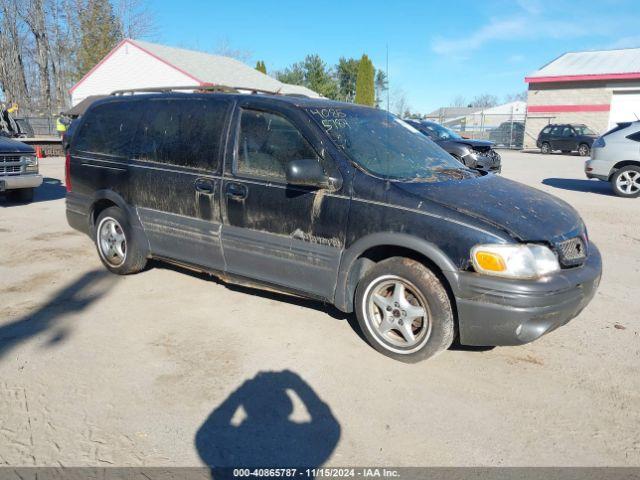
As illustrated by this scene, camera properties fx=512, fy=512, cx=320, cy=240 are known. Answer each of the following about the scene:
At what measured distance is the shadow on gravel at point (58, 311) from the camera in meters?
3.87

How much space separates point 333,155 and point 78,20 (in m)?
50.0

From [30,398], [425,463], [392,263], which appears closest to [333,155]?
[392,263]

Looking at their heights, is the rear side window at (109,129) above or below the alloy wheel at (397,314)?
above

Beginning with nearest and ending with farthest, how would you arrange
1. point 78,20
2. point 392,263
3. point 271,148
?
point 392,263 → point 271,148 → point 78,20

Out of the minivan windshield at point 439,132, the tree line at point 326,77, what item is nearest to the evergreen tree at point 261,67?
the tree line at point 326,77

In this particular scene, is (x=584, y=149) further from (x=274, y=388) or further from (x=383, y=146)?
(x=274, y=388)

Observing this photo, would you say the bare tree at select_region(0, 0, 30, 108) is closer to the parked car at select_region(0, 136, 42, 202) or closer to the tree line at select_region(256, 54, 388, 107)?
the tree line at select_region(256, 54, 388, 107)

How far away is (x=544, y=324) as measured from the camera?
3.25m

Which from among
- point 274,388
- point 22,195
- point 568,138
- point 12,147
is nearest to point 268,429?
point 274,388

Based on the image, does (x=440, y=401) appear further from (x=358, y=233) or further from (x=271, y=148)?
(x=271, y=148)

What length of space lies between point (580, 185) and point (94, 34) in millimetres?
42787

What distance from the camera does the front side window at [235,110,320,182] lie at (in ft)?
13.0

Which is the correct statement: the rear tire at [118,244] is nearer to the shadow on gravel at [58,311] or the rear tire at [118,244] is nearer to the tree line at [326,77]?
the shadow on gravel at [58,311]

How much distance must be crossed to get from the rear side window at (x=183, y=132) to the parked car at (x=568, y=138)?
25.8 meters
